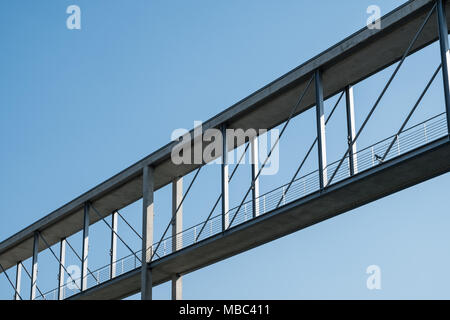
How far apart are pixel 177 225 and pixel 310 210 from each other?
33.0 feet

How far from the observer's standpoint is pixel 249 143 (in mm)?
38375

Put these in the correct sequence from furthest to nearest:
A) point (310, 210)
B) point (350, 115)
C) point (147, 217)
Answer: point (147, 217) < point (350, 115) < point (310, 210)

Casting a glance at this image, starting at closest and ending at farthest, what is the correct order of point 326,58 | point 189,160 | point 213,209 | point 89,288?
point 326,58, point 213,209, point 189,160, point 89,288

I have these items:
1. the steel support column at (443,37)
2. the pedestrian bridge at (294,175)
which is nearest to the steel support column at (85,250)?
the pedestrian bridge at (294,175)

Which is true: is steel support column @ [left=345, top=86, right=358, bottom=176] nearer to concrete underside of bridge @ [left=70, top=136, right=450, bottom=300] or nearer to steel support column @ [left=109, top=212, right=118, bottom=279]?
concrete underside of bridge @ [left=70, top=136, right=450, bottom=300]

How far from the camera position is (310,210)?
3262 cm

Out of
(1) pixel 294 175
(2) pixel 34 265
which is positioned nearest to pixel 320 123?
(1) pixel 294 175

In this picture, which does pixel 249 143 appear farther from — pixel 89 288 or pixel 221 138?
pixel 89 288

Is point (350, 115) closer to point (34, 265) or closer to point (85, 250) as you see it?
point (85, 250)

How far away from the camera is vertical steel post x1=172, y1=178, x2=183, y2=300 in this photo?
4003 centimetres

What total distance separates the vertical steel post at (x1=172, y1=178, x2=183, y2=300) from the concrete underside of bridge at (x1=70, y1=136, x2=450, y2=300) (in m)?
0.57

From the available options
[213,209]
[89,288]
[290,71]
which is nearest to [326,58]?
[290,71]
